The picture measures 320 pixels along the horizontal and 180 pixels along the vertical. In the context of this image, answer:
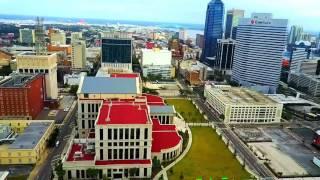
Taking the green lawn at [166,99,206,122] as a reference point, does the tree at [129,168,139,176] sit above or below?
above

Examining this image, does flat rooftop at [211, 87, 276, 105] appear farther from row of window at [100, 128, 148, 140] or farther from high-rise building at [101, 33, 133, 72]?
row of window at [100, 128, 148, 140]

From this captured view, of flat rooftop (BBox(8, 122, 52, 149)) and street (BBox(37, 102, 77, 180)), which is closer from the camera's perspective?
street (BBox(37, 102, 77, 180))

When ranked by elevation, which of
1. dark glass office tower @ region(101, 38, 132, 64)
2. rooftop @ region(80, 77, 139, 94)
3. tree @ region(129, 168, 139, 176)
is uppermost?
dark glass office tower @ region(101, 38, 132, 64)

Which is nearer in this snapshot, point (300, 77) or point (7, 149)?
point (7, 149)

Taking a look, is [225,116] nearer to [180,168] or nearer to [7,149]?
[180,168]

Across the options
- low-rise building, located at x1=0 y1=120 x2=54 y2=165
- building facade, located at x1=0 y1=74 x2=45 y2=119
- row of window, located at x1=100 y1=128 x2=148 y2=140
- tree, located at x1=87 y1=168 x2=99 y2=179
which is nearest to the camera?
tree, located at x1=87 y1=168 x2=99 y2=179

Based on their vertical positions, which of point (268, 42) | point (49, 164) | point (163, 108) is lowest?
point (49, 164)

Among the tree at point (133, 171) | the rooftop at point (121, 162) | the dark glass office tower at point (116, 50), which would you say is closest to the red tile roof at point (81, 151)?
the rooftop at point (121, 162)

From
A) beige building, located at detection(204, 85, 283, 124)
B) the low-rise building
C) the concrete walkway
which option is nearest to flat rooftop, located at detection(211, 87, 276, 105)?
beige building, located at detection(204, 85, 283, 124)

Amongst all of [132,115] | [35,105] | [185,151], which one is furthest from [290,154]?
[35,105]
